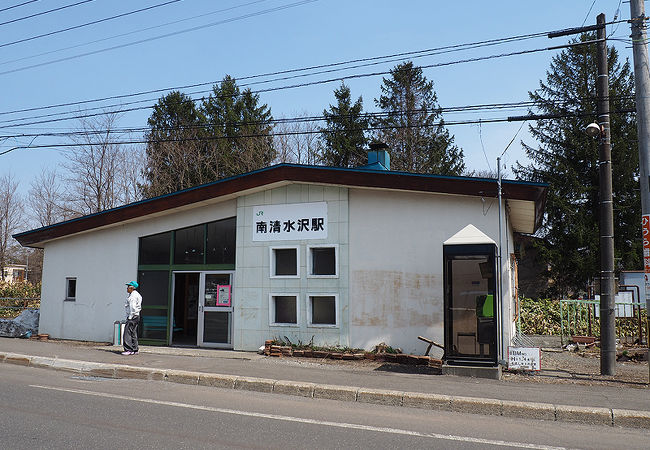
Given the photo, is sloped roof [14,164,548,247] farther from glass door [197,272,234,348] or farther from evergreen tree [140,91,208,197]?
evergreen tree [140,91,208,197]

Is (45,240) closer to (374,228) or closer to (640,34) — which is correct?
(374,228)

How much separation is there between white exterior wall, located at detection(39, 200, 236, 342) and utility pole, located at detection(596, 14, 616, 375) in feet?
31.8

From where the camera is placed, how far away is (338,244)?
45.0 feet

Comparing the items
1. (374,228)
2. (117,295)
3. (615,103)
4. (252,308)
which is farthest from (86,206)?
(615,103)

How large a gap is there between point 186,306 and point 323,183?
24.2 feet

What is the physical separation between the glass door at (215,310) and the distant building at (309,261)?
0.12 ft

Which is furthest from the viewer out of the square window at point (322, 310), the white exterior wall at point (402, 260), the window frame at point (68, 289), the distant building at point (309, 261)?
the window frame at point (68, 289)

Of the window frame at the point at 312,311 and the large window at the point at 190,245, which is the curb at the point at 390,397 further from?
the large window at the point at 190,245

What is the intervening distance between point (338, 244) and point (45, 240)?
1067cm

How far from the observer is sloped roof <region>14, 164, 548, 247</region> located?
12.2 meters

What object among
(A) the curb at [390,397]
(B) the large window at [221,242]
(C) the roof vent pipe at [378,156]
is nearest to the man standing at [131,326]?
(A) the curb at [390,397]

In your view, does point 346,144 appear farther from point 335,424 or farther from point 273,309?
point 335,424

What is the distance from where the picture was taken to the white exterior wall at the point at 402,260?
41.5ft

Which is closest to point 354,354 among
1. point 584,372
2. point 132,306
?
point 584,372
